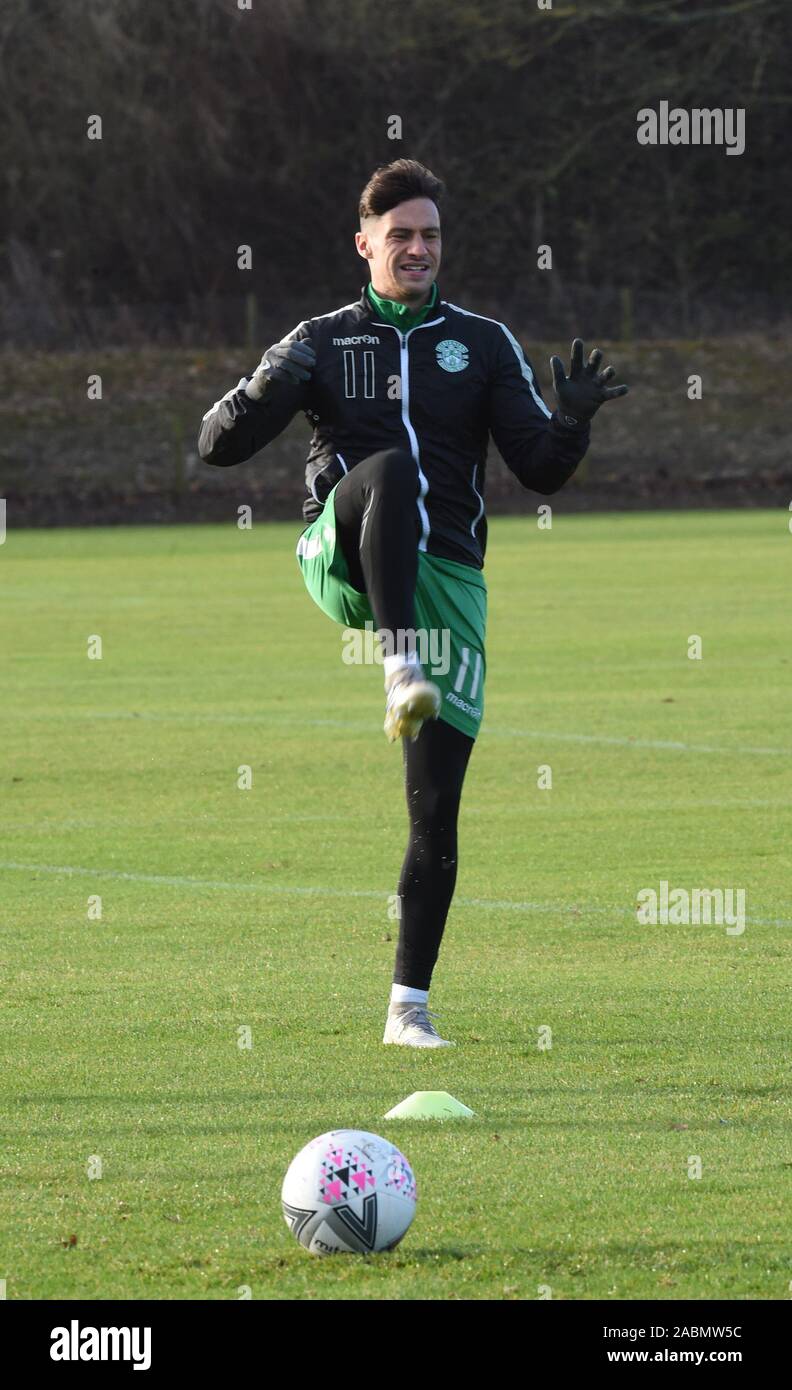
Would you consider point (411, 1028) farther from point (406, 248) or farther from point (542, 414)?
point (406, 248)

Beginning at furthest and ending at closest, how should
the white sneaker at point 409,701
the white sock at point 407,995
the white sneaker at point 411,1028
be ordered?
1. the white sock at point 407,995
2. the white sneaker at point 411,1028
3. the white sneaker at point 409,701

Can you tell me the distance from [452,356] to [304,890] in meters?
3.28

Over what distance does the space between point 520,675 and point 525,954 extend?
30.8 ft

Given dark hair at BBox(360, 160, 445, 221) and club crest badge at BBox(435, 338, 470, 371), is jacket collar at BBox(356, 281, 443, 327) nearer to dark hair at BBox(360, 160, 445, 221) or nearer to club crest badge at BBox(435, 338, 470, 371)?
club crest badge at BBox(435, 338, 470, 371)

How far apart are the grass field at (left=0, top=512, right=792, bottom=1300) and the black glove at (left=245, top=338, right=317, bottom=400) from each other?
1999mm

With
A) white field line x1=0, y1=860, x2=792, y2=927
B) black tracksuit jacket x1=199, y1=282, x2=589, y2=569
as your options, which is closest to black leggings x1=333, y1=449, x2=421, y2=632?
black tracksuit jacket x1=199, y1=282, x2=589, y2=569

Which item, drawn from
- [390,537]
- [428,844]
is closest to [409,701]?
[390,537]

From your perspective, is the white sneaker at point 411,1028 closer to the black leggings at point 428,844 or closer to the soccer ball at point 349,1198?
the black leggings at point 428,844

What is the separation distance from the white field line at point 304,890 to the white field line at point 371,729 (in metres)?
4.39

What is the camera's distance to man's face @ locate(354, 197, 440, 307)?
667cm
